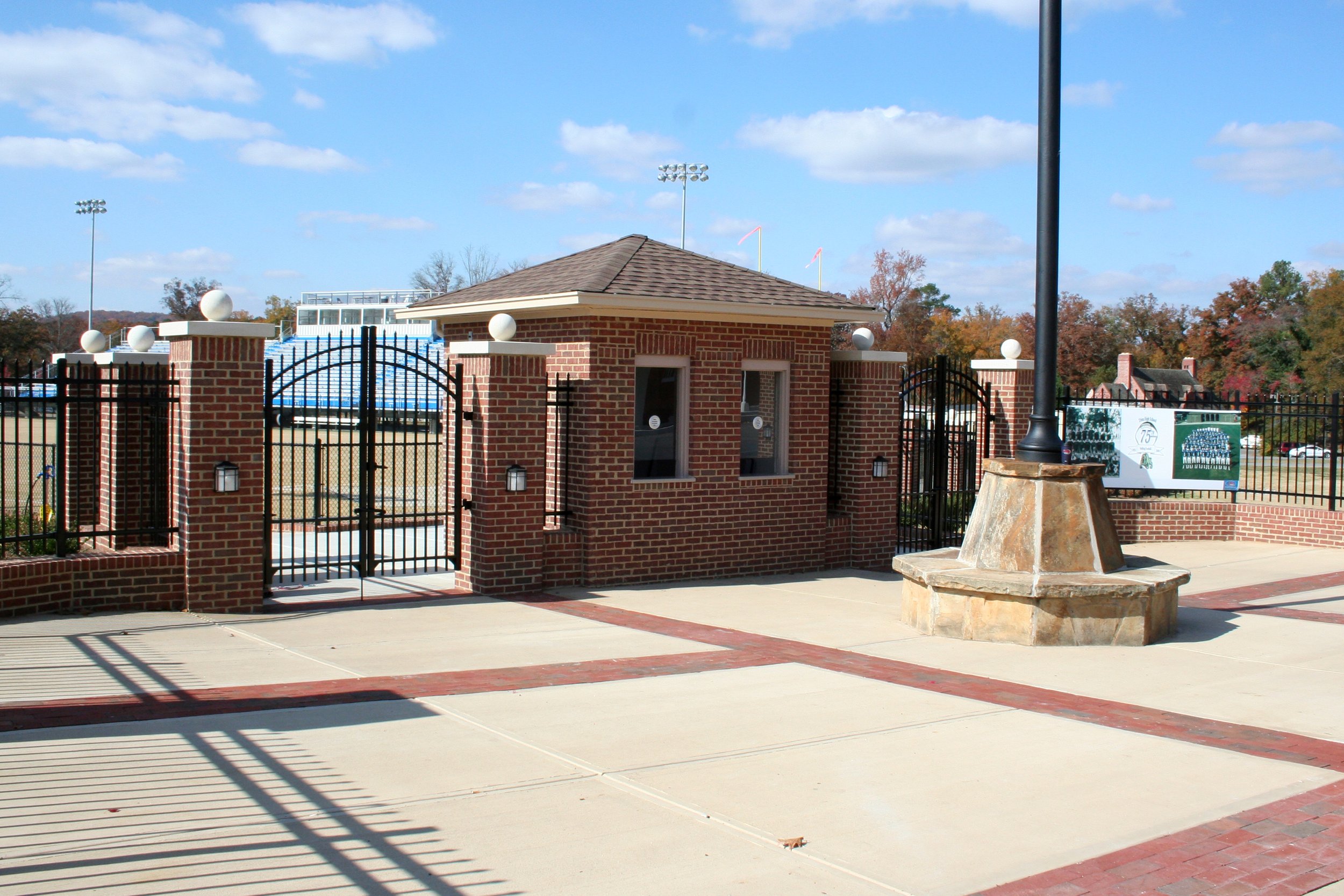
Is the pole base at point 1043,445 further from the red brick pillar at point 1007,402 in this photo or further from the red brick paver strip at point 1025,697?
the red brick pillar at point 1007,402

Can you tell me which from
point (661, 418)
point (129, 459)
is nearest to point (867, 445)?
point (661, 418)

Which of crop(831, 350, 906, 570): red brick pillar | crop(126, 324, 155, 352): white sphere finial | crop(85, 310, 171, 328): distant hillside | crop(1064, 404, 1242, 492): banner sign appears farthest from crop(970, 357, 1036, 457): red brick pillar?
crop(85, 310, 171, 328): distant hillside

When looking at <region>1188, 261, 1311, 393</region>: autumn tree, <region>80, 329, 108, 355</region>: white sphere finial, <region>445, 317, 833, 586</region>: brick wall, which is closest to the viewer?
<region>445, 317, 833, 586</region>: brick wall

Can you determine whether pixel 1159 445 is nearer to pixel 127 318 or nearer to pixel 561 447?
pixel 561 447

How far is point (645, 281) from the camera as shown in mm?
12805

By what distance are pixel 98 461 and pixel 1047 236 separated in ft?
35.5

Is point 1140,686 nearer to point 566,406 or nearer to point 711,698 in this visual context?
point 711,698

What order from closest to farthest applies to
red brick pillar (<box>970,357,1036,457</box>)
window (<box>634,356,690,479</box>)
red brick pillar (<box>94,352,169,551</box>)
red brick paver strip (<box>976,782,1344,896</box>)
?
1. red brick paver strip (<box>976,782,1344,896</box>)
2. red brick pillar (<box>94,352,169,551</box>)
3. window (<box>634,356,690,479</box>)
4. red brick pillar (<box>970,357,1036,457</box>)

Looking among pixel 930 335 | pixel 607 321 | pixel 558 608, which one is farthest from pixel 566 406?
pixel 930 335

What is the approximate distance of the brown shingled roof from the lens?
1257 centimetres

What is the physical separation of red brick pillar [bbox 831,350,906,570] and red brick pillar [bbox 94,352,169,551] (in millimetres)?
8072

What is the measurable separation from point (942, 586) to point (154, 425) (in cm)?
804

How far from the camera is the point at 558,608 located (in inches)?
429

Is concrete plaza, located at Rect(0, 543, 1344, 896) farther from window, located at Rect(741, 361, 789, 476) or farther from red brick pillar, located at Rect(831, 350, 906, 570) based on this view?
red brick pillar, located at Rect(831, 350, 906, 570)
